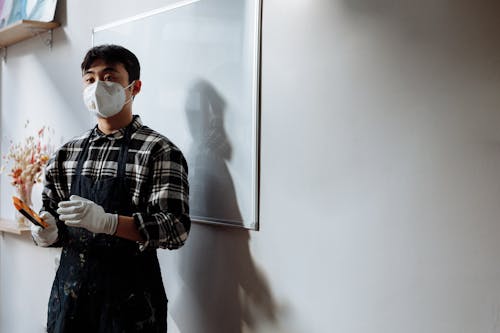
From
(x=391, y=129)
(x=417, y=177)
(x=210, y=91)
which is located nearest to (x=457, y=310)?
(x=417, y=177)

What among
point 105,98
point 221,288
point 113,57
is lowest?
point 221,288

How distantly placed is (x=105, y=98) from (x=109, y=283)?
578 millimetres

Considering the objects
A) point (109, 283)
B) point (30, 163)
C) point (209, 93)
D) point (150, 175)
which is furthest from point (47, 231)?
point (30, 163)

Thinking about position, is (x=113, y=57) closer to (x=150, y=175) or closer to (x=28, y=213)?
(x=150, y=175)

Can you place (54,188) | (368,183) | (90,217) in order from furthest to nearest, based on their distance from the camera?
(54,188), (90,217), (368,183)

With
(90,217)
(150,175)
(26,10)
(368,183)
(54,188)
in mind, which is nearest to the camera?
(368,183)

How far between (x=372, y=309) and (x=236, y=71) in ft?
2.70

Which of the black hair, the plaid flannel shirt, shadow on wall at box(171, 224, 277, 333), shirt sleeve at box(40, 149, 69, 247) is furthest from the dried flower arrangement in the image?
shadow on wall at box(171, 224, 277, 333)

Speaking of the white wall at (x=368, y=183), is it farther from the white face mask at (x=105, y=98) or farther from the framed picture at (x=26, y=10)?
the framed picture at (x=26, y=10)

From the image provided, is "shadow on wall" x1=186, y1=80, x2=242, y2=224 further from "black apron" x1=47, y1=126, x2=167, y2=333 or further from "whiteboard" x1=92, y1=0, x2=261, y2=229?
"black apron" x1=47, y1=126, x2=167, y2=333

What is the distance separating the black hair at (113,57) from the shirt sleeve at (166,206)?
33cm

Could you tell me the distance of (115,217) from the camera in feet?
5.13

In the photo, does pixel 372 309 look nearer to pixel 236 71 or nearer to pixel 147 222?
pixel 147 222

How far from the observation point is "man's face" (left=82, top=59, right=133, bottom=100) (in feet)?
5.75
